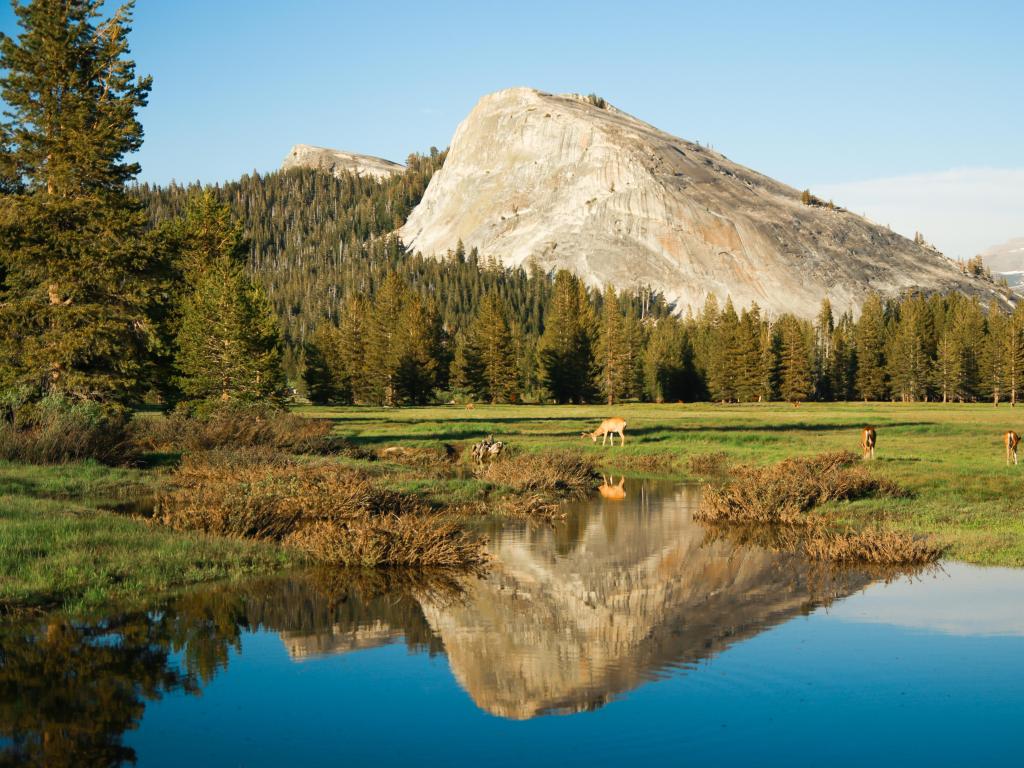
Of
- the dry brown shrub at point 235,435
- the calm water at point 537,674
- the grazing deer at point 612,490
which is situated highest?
the dry brown shrub at point 235,435

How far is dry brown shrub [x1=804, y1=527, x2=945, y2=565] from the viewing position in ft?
60.4

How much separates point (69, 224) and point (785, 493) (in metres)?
28.9

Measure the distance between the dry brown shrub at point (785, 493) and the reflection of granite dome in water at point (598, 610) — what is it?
6.66 ft

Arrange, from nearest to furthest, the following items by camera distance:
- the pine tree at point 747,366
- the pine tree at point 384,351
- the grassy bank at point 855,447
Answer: the grassy bank at point 855,447 < the pine tree at point 384,351 < the pine tree at point 747,366

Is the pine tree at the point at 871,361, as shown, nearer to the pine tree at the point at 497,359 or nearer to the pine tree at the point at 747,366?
the pine tree at the point at 747,366

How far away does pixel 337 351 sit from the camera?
99938 mm

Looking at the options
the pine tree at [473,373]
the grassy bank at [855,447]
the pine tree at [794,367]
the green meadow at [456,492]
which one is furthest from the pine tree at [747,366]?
the green meadow at [456,492]

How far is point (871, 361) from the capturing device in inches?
4719

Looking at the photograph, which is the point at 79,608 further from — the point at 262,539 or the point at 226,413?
the point at 226,413

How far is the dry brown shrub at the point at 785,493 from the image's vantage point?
80.4 ft

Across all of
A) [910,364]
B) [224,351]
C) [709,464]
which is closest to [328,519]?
[709,464]

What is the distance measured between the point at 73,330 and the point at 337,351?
65.1 m

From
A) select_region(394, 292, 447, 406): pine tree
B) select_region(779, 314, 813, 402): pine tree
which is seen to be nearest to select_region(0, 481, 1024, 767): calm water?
select_region(394, 292, 447, 406): pine tree

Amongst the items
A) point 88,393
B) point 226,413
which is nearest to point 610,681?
point 88,393
